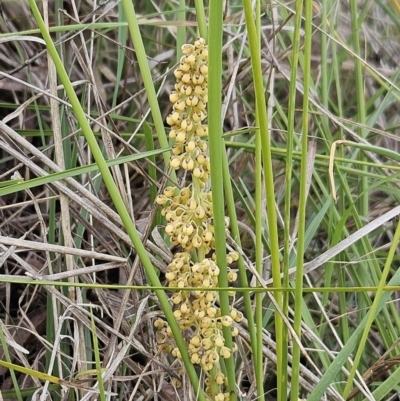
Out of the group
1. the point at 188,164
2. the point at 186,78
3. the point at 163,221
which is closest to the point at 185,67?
the point at 186,78

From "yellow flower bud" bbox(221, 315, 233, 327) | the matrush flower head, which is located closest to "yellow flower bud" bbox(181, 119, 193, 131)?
the matrush flower head

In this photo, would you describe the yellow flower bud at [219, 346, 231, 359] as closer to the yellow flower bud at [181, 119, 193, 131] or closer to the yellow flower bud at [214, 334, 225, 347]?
the yellow flower bud at [214, 334, 225, 347]

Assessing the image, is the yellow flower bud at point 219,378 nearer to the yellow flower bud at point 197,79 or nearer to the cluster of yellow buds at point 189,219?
the cluster of yellow buds at point 189,219

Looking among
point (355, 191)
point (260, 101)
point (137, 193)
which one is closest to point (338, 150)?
point (355, 191)

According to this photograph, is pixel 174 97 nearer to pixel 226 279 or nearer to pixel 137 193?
pixel 226 279

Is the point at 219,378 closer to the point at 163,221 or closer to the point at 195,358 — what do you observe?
the point at 195,358

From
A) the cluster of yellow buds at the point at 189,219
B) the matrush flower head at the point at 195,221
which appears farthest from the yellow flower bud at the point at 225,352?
the cluster of yellow buds at the point at 189,219
